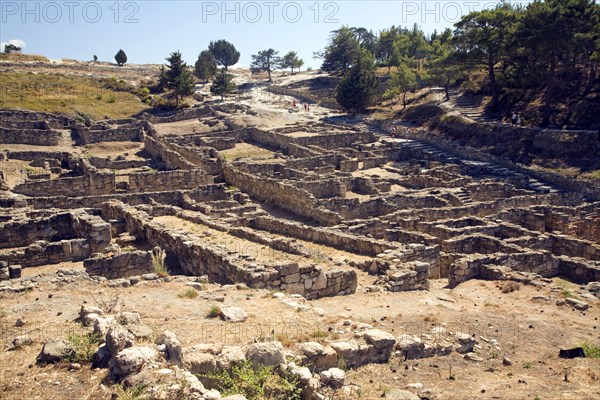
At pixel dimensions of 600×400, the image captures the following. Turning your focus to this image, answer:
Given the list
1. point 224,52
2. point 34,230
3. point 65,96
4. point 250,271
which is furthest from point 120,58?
point 250,271

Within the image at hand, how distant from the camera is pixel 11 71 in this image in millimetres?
74812

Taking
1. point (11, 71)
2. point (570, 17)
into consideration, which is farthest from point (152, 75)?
point (570, 17)

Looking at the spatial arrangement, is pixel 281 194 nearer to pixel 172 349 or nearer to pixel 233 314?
pixel 233 314

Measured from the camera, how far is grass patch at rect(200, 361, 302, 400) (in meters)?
8.19

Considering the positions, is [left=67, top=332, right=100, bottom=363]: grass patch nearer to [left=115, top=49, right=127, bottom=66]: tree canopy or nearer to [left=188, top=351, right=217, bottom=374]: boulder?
[left=188, top=351, right=217, bottom=374]: boulder

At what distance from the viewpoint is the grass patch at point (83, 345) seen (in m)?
8.50

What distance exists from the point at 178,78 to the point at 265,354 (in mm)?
57936

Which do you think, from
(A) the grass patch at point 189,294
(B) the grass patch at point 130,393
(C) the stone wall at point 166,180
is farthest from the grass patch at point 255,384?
(C) the stone wall at point 166,180

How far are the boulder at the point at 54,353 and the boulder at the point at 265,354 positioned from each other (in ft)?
8.66

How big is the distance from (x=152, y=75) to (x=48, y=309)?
84.6 metres

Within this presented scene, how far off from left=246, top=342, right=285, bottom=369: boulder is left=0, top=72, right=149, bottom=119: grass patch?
50876mm

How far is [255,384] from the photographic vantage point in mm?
8281

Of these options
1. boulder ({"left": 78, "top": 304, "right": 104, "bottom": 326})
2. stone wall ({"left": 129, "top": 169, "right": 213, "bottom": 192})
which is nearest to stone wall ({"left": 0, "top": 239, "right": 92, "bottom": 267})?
boulder ({"left": 78, "top": 304, "right": 104, "bottom": 326})

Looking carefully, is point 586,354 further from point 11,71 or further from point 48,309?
point 11,71
